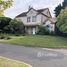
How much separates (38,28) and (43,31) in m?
2.80

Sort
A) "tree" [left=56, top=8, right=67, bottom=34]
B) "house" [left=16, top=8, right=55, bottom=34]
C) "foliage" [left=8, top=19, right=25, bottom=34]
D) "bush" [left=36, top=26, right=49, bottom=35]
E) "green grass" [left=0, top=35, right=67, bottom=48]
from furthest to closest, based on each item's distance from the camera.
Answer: "house" [left=16, top=8, right=55, bottom=34]
"foliage" [left=8, top=19, right=25, bottom=34]
"bush" [left=36, top=26, right=49, bottom=35]
"tree" [left=56, top=8, right=67, bottom=34]
"green grass" [left=0, top=35, right=67, bottom=48]

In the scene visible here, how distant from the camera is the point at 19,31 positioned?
53.1 meters

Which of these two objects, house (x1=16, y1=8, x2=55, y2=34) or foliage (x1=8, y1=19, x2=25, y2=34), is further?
house (x1=16, y1=8, x2=55, y2=34)

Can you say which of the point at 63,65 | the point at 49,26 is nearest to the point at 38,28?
the point at 49,26

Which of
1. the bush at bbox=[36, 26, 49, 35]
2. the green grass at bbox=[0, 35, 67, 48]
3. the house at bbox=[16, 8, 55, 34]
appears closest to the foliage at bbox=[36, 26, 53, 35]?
the bush at bbox=[36, 26, 49, 35]

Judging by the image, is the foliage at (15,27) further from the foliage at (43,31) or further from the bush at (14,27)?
the foliage at (43,31)

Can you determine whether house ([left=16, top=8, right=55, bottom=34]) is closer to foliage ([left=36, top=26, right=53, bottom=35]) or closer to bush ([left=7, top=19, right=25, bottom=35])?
foliage ([left=36, top=26, right=53, bottom=35])

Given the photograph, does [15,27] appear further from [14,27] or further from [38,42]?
[38,42]

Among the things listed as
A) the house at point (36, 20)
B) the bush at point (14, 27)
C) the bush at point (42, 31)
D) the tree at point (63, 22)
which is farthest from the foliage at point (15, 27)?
the tree at point (63, 22)

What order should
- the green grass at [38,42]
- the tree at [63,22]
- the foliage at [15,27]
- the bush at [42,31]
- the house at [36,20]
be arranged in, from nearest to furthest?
1. the green grass at [38,42]
2. the tree at [63,22]
3. the bush at [42,31]
4. the foliage at [15,27]
5. the house at [36,20]

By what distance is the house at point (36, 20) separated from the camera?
55.9 metres

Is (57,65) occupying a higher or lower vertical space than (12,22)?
lower

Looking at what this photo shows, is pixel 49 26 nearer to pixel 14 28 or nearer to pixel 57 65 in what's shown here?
pixel 14 28

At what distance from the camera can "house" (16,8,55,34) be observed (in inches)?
2202
